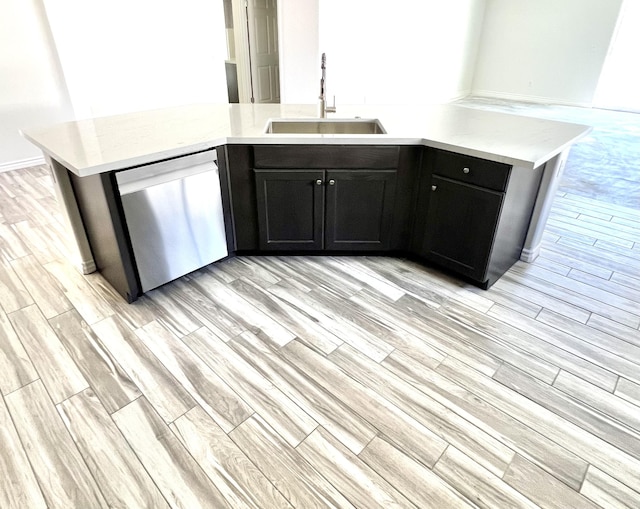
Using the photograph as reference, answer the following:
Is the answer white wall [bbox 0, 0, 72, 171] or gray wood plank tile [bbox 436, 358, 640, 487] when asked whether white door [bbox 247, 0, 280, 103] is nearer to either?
white wall [bbox 0, 0, 72, 171]

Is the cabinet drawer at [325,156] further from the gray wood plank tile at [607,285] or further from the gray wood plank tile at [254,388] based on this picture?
the gray wood plank tile at [607,285]

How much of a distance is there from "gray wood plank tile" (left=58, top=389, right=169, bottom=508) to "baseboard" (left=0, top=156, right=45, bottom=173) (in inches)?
148

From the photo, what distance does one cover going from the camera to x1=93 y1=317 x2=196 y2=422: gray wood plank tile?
5.45ft

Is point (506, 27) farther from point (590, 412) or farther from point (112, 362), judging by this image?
point (112, 362)

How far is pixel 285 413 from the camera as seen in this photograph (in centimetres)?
163

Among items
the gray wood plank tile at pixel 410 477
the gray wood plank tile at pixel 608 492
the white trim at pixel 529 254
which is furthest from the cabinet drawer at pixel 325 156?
the gray wood plank tile at pixel 608 492

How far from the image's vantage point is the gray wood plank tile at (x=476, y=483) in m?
1.34

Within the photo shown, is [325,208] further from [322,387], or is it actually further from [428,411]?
[428,411]

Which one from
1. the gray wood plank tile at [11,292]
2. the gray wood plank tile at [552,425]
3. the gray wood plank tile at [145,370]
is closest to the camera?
the gray wood plank tile at [552,425]

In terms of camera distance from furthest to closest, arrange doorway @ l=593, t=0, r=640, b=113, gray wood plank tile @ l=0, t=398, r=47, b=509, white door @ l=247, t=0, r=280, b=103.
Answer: doorway @ l=593, t=0, r=640, b=113
white door @ l=247, t=0, r=280, b=103
gray wood plank tile @ l=0, t=398, r=47, b=509

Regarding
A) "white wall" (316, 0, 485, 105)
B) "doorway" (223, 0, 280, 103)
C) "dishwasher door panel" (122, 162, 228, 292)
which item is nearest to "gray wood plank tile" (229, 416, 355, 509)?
"dishwasher door panel" (122, 162, 228, 292)

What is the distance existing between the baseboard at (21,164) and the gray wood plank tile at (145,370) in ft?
10.9

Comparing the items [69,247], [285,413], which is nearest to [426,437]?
[285,413]

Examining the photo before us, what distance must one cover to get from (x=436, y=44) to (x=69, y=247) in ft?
23.9
